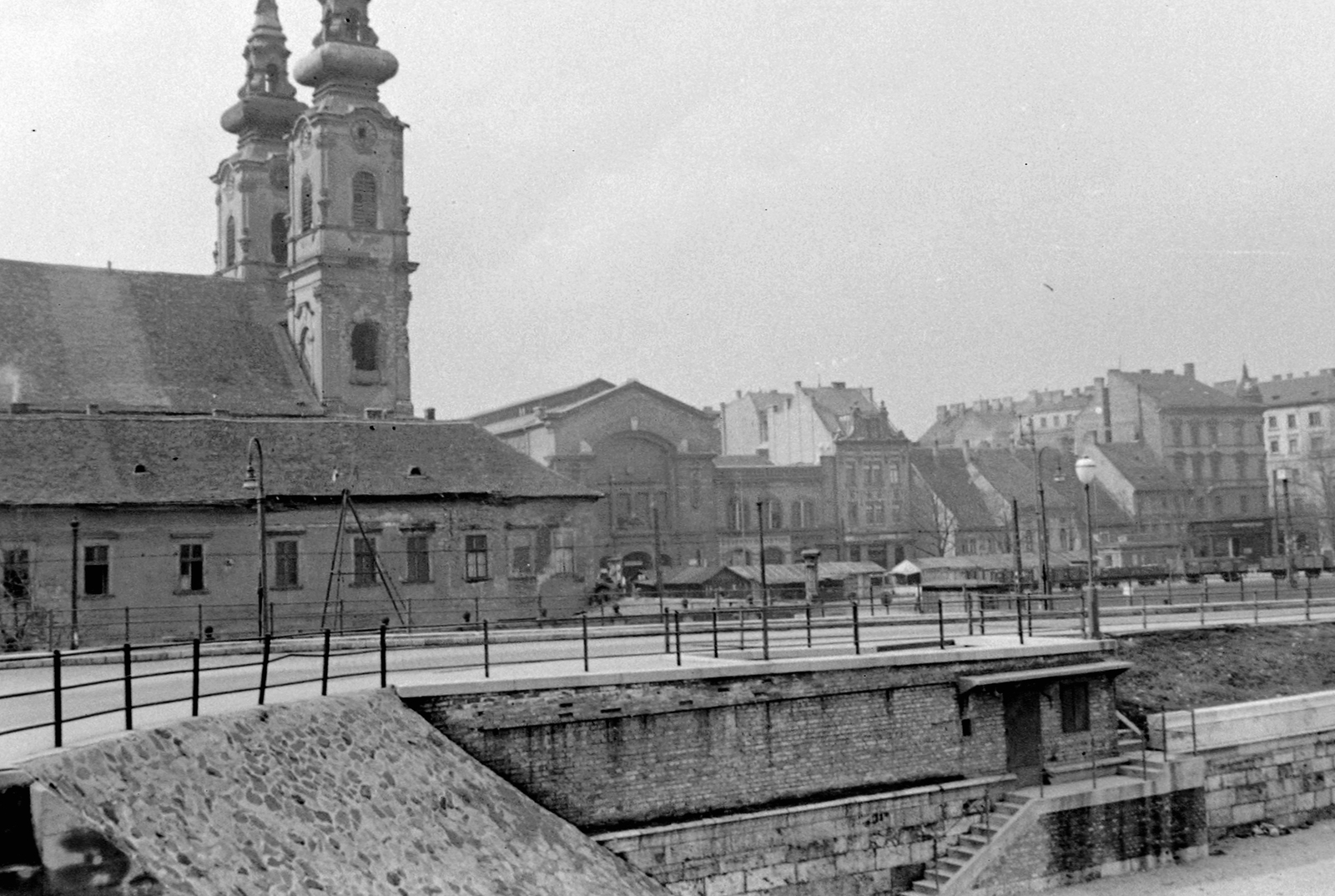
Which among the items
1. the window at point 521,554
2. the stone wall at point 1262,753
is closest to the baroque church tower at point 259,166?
the window at point 521,554

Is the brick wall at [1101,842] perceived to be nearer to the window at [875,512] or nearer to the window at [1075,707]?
the window at [1075,707]

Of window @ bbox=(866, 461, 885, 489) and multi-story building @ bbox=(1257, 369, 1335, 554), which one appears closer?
window @ bbox=(866, 461, 885, 489)

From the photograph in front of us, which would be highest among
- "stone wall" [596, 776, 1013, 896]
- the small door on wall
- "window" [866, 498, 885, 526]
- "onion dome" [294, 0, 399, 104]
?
"onion dome" [294, 0, 399, 104]

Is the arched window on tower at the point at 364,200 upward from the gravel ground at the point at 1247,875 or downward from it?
upward

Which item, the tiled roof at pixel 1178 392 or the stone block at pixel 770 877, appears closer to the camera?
the stone block at pixel 770 877

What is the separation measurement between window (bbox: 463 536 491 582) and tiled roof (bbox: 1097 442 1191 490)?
4933cm

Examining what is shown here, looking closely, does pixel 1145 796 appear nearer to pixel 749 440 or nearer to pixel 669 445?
pixel 669 445

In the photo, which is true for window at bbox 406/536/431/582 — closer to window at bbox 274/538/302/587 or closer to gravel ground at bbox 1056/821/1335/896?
window at bbox 274/538/302/587

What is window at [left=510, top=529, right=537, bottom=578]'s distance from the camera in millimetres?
40281

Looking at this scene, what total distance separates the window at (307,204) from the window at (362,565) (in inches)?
707

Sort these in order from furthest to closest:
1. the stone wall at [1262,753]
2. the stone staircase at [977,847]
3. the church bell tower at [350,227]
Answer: the church bell tower at [350,227] < the stone wall at [1262,753] < the stone staircase at [977,847]

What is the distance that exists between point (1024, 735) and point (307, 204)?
38.3m

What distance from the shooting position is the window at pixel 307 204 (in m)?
51.1

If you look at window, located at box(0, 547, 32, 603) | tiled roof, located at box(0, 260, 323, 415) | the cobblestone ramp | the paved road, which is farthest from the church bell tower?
the cobblestone ramp
